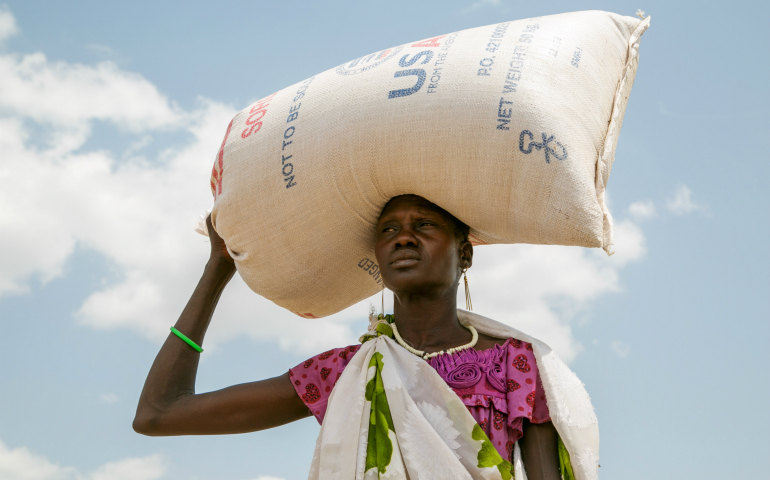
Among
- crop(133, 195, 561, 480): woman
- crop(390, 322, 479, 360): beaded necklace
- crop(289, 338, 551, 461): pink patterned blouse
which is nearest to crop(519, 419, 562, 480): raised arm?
crop(289, 338, 551, 461): pink patterned blouse

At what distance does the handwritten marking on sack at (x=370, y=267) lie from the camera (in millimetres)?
2641

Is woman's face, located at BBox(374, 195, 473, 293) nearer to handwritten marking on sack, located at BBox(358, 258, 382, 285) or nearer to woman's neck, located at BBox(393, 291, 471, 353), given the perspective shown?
woman's neck, located at BBox(393, 291, 471, 353)

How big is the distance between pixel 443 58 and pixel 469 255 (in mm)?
738

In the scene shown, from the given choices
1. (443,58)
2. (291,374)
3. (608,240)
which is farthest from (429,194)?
(291,374)

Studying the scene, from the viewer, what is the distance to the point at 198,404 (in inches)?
92.7

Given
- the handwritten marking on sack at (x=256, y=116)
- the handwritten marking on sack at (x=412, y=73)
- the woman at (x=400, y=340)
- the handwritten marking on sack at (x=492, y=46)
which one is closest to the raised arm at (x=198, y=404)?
the woman at (x=400, y=340)

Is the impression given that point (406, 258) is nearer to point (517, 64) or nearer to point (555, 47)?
point (517, 64)

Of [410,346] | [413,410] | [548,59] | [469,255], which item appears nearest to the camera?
[413,410]

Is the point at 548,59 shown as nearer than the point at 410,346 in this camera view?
Yes

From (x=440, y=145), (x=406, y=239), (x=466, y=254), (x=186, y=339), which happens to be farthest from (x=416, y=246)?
(x=186, y=339)

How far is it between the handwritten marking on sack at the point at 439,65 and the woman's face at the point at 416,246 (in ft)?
1.31

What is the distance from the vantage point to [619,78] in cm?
241

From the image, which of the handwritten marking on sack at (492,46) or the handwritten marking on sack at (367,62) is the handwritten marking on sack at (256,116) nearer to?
the handwritten marking on sack at (367,62)

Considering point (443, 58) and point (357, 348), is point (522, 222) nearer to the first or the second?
point (443, 58)
